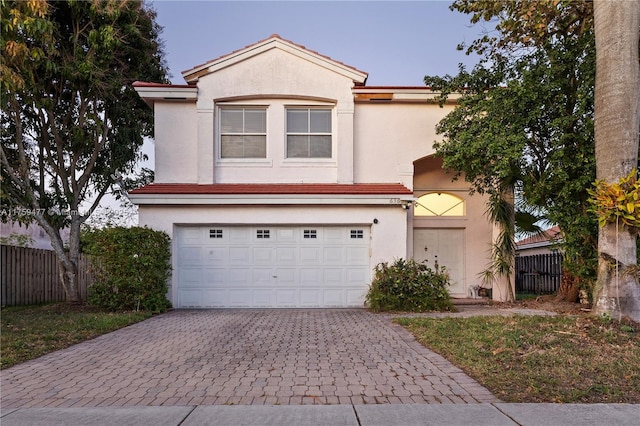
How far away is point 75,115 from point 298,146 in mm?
6769

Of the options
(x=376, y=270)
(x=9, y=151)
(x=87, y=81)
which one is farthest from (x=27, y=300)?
(x=376, y=270)

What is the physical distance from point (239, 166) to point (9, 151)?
6.58m

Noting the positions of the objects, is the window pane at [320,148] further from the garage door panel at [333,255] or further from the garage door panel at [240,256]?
the garage door panel at [240,256]

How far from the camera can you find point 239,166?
12.7 meters

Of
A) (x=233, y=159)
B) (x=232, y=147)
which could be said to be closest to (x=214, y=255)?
(x=233, y=159)

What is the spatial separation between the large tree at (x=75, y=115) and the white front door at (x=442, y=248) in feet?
31.4

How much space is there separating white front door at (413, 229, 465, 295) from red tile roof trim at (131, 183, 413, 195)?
2.41 meters

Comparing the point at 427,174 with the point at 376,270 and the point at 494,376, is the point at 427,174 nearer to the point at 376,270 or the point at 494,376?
the point at 376,270

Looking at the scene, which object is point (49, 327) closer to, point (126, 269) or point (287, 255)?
point (126, 269)

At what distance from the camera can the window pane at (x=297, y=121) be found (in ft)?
42.2

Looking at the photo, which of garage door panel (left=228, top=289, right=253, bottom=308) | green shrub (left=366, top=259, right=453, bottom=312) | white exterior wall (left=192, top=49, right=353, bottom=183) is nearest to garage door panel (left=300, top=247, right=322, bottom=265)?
garage door panel (left=228, top=289, right=253, bottom=308)

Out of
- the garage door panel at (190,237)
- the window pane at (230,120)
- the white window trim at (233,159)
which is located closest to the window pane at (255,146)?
the white window trim at (233,159)

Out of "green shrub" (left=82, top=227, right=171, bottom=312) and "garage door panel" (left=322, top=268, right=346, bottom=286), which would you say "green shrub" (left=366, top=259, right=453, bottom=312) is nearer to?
"garage door panel" (left=322, top=268, right=346, bottom=286)

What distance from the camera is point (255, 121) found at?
12.9 meters
